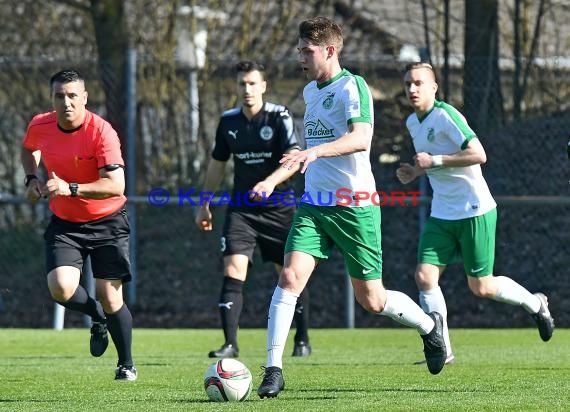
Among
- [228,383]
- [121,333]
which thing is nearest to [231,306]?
[121,333]

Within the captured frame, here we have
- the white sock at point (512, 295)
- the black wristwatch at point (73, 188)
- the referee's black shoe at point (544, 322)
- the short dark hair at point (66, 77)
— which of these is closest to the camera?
the black wristwatch at point (73, 188)

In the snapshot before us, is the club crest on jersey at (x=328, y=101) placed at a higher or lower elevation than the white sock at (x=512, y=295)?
higher

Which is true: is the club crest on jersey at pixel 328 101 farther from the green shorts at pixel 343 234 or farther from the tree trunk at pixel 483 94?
the tree trunk at pixel 483 94

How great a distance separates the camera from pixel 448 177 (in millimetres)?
9383

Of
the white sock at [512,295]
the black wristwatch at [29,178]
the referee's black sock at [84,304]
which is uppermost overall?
the black wristwatch at [29,178]

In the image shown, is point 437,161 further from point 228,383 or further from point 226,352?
point 226,352

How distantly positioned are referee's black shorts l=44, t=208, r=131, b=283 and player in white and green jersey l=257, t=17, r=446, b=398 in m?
1.56

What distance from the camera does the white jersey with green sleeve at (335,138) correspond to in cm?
736

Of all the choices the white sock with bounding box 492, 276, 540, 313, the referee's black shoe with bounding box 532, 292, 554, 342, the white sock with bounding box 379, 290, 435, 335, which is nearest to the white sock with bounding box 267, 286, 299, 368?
the white sock with bounding box 379, 290, 435, 335

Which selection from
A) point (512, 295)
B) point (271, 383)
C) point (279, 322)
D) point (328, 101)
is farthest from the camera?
point (512, 295)

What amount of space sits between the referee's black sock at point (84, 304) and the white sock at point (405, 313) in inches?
84.9

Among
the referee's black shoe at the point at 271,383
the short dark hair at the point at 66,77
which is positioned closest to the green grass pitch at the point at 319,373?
the referee's black shoe at the point at 271,383

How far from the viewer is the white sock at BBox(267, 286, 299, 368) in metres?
7.12

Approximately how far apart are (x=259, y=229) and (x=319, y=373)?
6.56 ft
